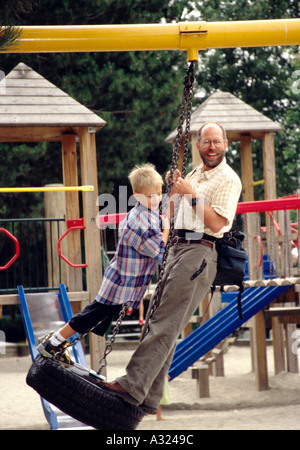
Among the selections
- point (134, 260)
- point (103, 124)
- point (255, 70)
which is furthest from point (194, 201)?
point (255, 70)

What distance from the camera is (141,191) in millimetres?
4684

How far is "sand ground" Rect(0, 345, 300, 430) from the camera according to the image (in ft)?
26.5

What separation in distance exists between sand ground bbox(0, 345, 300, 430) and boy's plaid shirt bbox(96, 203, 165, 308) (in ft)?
11.4

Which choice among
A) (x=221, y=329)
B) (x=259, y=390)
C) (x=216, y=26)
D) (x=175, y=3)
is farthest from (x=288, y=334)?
(x=175, y=3)

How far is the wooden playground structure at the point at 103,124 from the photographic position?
495 cm

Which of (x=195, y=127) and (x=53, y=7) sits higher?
(x=53, y=7)

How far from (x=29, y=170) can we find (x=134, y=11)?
13.9 feet

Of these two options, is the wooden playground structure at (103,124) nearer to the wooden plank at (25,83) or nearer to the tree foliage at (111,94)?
the wooden plank at (25,83)

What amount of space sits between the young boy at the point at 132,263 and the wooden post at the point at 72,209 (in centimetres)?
450

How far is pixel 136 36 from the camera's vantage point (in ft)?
16.3

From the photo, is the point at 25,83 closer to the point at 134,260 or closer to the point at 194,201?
the point at 134,260

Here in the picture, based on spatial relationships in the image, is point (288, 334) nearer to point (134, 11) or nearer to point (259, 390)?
point (259, 390)

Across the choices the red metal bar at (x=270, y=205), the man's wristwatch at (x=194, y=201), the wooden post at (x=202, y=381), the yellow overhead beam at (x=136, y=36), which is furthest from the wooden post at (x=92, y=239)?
the man's wristwatch at (x=194, y=201)

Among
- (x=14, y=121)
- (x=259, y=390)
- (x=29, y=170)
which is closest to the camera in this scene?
(x=14, y=121)
